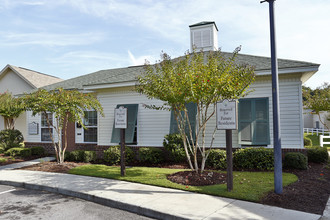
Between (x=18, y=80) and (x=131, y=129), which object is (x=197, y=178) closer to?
(x=131, y=129)

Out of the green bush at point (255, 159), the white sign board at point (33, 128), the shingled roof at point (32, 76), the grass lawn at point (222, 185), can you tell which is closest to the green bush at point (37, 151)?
the white sign board at point (33, 128)

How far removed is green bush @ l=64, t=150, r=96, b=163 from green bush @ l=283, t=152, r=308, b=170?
7.90 metres

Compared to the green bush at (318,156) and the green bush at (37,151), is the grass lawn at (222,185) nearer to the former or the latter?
the green bush at (318,156)

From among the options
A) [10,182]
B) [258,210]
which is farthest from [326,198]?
[10,182]

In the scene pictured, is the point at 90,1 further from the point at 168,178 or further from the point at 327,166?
the point at 327,166

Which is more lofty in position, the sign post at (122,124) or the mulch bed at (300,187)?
the sign post at (122,124)

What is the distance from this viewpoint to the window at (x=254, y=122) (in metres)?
9.04

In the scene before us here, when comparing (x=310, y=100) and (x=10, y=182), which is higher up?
(x=310, y=100)

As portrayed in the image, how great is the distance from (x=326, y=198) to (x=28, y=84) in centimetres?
2141

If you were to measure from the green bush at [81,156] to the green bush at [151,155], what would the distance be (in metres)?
2.60

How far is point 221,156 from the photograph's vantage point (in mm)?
8664

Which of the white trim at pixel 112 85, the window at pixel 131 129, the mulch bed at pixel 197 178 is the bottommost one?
the mulch bed at pixel 197 178

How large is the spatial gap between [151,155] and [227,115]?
478 centimetres

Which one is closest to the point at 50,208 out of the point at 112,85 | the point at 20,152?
the point at 112,85
